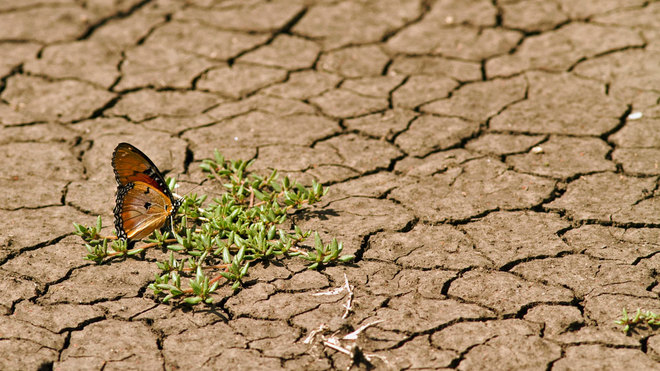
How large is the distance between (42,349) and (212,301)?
677 mm

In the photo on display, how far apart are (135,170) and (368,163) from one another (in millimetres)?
1292

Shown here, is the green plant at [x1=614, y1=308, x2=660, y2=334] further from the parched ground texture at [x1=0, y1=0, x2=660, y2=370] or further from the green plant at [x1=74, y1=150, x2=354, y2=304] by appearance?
the green plant at [x1=74, y1=150, x2=354, y2=304]

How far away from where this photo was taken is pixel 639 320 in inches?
107

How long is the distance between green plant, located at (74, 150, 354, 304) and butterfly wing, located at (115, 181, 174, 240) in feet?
0.17

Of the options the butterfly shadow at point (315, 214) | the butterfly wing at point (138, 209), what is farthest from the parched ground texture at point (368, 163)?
the butterfly wing at point (138, 209)

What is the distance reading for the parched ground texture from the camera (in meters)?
2.74

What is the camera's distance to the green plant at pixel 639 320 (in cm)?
268

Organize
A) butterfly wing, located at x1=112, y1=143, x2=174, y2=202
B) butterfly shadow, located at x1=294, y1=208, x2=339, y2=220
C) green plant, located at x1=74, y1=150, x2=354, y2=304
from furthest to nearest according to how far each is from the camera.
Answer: butterfly shadow, located at x1=294, y1=208, x2=339, y2=220 → butterfly wing, located at x1=112, y1=143, x2=174, y2=202 → green plant, located at x1=74, y1=150, x2=354, y2=304

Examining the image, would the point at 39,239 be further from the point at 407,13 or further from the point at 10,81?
the point at 407,13

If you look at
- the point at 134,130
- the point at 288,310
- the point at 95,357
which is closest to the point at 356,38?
the point at 134,130

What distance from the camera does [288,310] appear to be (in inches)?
113

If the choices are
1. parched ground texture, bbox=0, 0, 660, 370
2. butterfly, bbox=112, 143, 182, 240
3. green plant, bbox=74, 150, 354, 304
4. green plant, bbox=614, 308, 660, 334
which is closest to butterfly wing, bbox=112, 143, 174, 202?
butterfly, bbox=112, 143, 182, 240

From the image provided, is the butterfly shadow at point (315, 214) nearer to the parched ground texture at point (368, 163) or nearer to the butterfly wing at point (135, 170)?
the parched ground texture at point (368, 163)

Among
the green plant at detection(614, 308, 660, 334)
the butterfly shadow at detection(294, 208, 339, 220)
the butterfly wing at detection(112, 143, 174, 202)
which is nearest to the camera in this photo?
the green plant at detection(614, 308, 660, 334)
